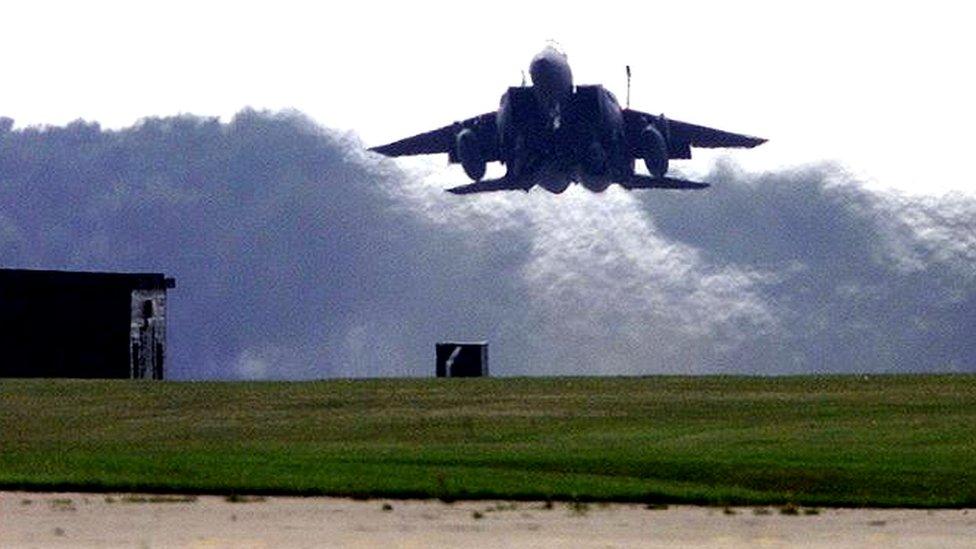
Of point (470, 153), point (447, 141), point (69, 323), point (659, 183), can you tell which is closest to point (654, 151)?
point (659, 183)

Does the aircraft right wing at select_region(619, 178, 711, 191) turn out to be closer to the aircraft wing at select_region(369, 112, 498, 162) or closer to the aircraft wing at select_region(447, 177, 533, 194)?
the aircraft wing at select_region(447, 177, 533, 194)

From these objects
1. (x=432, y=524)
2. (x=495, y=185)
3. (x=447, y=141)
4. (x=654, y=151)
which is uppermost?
(x=447, y=141)

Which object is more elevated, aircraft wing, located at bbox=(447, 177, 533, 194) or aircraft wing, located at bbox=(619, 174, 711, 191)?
aircraft wing, located at bbox=(619, 174, 711, 191)

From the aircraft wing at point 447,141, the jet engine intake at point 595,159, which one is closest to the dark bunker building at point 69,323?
the aircraft wing at point 447,141

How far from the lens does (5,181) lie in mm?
159250

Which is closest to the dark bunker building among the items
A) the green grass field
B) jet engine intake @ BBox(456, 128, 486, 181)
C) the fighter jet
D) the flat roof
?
the flat roof

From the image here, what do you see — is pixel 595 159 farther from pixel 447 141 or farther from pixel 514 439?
pixel 514 439

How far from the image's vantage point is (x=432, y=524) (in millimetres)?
29031

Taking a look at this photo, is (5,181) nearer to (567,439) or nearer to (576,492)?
(567,439)

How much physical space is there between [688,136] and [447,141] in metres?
8.65

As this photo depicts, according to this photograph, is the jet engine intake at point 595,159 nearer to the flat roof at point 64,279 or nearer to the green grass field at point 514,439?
the flat roof at point 64,279

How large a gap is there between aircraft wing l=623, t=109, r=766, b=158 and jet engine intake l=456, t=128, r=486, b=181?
6.59m

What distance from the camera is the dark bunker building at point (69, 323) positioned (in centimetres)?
9206

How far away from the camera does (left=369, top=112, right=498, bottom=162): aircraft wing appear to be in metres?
98.8
